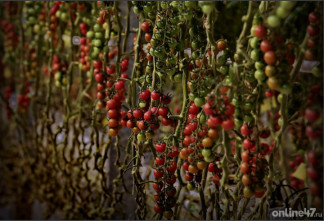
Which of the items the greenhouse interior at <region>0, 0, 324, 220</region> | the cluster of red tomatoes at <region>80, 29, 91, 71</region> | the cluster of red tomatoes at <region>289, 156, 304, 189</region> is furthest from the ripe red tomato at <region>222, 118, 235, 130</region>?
the cluster of red tomatoes at <region>80, 29, 91, 71</region>

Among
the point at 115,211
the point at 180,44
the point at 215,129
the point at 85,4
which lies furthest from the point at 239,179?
the point at 85,4

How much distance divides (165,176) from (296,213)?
0.33 metres

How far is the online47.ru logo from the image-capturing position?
2.52 ft

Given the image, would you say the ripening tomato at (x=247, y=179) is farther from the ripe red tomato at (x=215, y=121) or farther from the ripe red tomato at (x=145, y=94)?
the ripe red tomato at (x=145, y=94)

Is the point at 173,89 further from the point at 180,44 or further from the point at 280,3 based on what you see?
the point at 280,3

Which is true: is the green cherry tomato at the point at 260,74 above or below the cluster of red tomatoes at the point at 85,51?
below

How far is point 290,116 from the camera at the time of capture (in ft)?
2.74

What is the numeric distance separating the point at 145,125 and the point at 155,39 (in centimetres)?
21

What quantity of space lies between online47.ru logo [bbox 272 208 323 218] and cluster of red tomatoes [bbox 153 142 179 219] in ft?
0.87

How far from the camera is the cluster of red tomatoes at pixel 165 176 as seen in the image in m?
0.87

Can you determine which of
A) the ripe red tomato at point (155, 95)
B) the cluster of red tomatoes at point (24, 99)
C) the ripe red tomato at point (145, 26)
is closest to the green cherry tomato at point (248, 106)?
the ripe red tomato at point (155, 95)

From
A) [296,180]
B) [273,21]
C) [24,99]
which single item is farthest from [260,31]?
[24,99]

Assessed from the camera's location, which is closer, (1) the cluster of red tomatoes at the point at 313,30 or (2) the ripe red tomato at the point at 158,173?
(1) the cluster of red tomatoes at the point at 313,30

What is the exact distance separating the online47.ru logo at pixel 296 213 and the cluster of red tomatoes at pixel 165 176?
0.87ft
